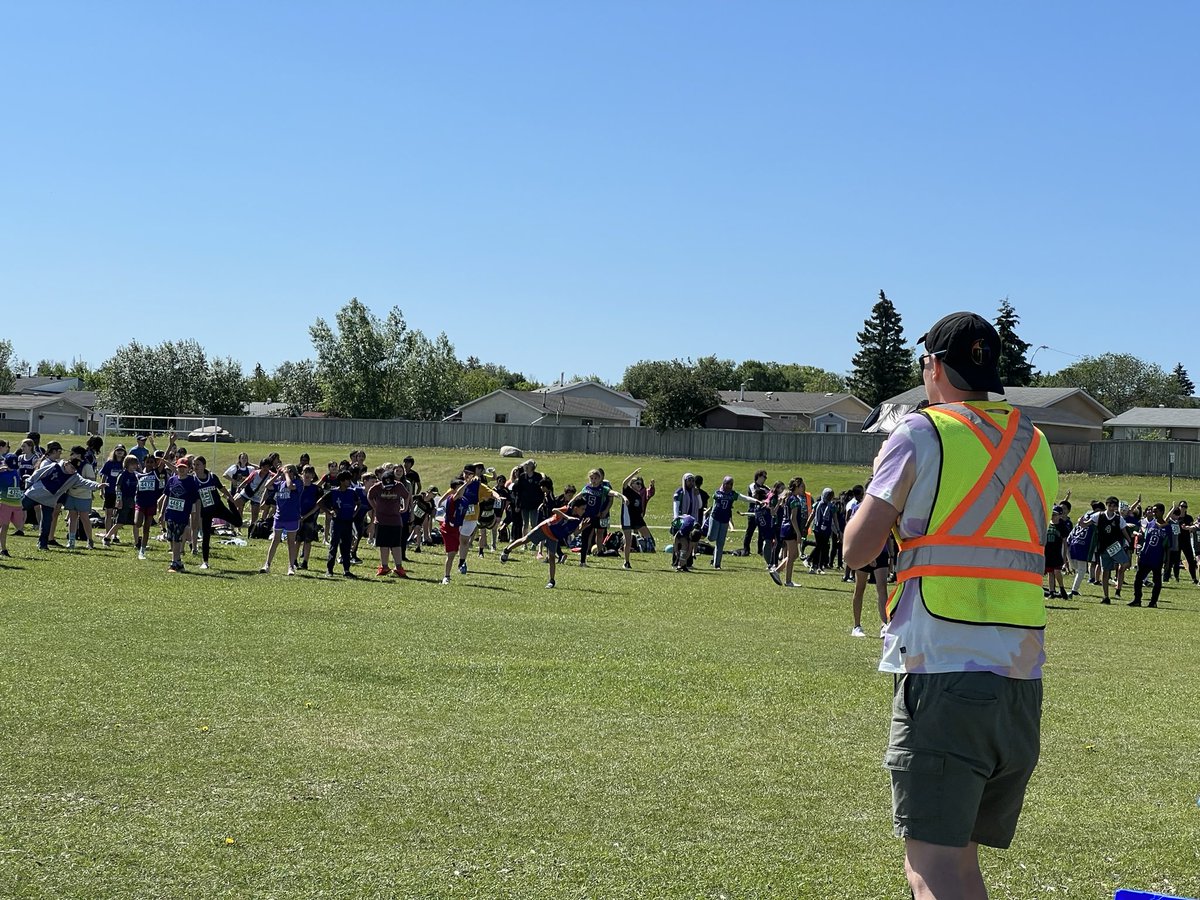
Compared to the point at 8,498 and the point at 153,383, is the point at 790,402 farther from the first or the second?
the point at 8,498

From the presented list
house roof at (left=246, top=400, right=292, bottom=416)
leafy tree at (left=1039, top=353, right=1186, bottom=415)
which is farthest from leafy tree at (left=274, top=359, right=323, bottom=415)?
leafy tree at (left=1039, top=353, right=1186, bottom=415)

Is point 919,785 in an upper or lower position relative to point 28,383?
lower

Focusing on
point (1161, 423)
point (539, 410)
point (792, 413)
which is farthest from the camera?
point (792, 413)

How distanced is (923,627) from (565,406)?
92268 mm

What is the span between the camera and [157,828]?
591 cm

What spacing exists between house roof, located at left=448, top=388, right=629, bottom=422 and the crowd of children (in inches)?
2511

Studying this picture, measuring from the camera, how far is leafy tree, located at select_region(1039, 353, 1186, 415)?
12425cm

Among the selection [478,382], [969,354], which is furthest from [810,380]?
[969,354]

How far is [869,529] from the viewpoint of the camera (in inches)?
145

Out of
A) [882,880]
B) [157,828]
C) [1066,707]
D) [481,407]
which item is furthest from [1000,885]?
[481,407]

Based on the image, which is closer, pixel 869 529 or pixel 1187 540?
pixel 869 529

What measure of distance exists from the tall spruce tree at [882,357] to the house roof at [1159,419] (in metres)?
15.3

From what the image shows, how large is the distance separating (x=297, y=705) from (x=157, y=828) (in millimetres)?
3111

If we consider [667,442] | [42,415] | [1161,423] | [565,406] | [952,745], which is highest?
[565,406]
